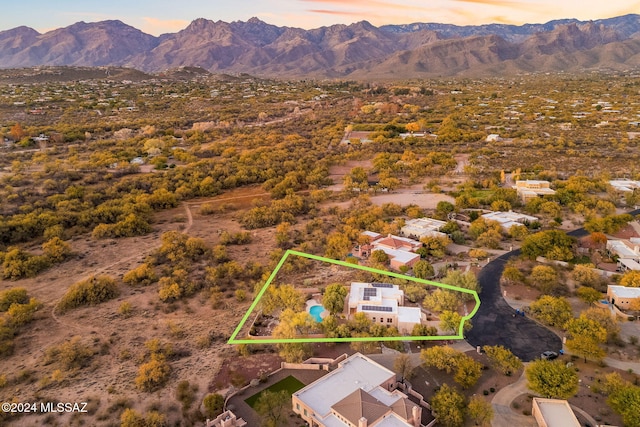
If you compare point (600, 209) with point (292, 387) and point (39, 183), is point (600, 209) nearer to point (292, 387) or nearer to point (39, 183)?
point (292, 387)

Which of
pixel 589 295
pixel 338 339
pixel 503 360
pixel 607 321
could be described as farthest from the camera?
pixel 589 295

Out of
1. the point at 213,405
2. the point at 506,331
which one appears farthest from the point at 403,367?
the point at 213,405

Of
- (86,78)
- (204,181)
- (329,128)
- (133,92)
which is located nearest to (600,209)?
(204,181)

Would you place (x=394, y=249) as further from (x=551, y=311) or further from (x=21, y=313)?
(x=21, y=313)

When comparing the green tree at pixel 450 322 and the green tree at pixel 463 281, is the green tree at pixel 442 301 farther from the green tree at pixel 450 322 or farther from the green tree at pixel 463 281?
the green tree at pixel 463 281

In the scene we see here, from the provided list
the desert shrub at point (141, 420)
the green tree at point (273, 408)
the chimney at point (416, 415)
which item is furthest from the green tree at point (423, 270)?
the desert shrub at point (141, 420)
